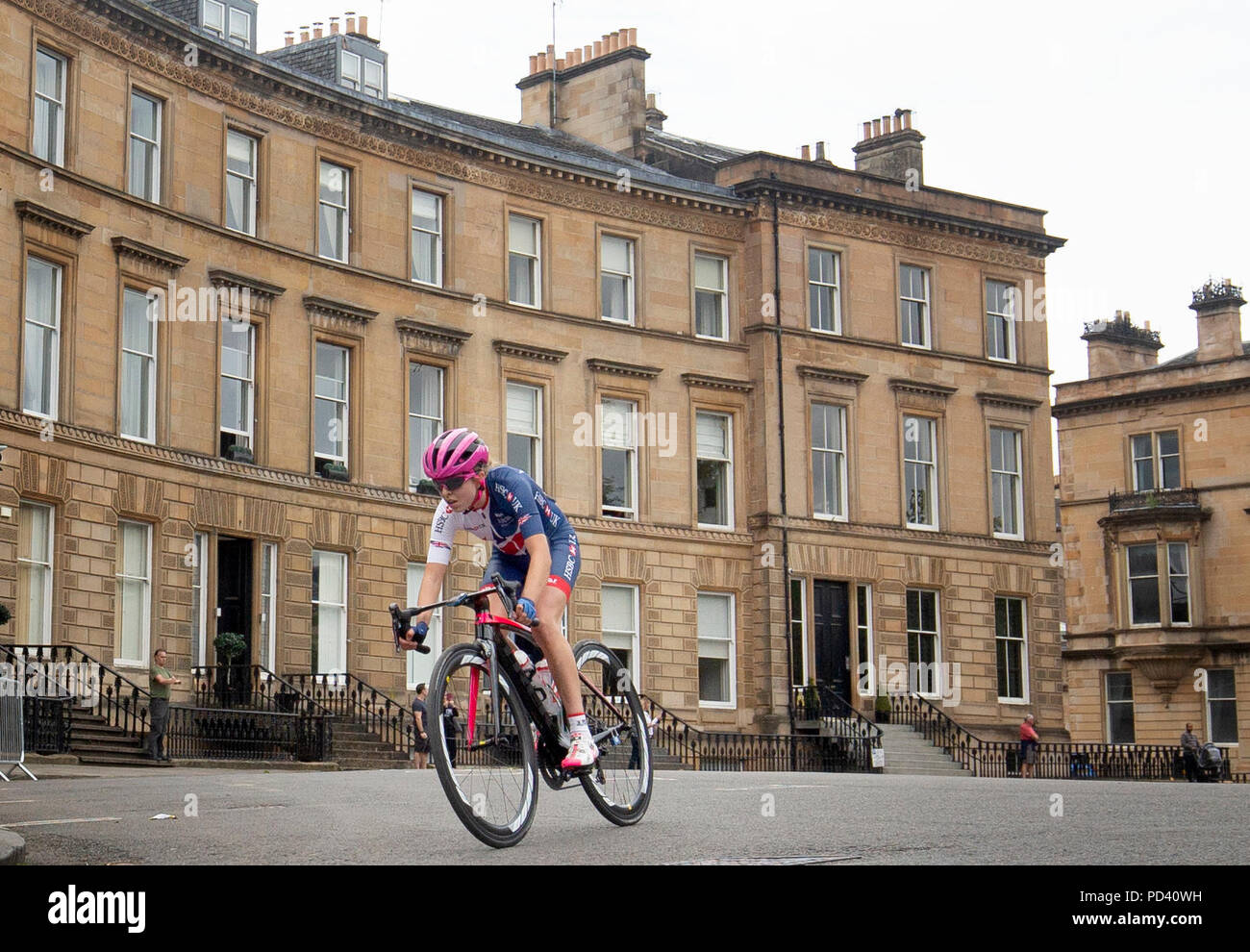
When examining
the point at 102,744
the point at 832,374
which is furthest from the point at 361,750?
the point at 832,374

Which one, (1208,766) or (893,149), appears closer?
(1208,766)

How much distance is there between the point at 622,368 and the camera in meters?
41.8

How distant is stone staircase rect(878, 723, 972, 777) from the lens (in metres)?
39.9

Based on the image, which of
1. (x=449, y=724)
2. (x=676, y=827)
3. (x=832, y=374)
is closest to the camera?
(x=449, y=724)

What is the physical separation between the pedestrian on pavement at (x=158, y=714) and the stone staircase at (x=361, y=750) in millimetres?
3613

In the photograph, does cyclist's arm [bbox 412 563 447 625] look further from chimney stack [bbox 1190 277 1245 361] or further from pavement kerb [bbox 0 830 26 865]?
chimney stack [bbox 1190 277 1245 361]

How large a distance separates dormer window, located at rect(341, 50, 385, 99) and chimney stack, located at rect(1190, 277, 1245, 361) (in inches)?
1355

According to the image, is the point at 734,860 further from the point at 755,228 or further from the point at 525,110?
the point at 525,110

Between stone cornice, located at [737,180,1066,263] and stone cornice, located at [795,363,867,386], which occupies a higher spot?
stone cornice, located at [737,180,1066,263]

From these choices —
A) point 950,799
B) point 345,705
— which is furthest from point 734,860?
point 345,705

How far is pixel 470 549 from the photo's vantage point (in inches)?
1531

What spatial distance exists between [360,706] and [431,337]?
842cm

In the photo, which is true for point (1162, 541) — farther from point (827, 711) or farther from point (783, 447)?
point (827, 711)

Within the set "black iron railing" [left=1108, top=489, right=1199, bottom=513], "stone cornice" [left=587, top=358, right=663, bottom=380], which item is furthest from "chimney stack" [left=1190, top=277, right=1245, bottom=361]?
"stone cornice" [left=587, top=358, right=663, bottom=380]
